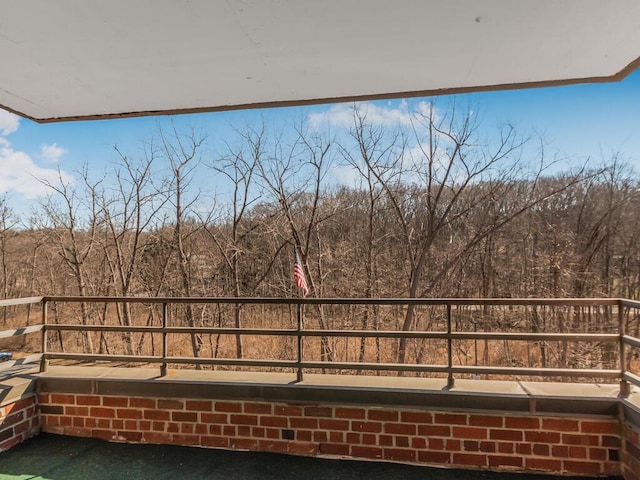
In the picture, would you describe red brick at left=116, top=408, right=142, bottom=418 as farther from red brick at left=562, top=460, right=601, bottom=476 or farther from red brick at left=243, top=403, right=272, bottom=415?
red brick at left=562, top=460, right=601, bottom=476

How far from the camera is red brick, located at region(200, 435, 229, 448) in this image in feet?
8.27

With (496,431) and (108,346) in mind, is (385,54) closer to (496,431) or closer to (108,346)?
(496,431)

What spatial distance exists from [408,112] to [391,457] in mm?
8592

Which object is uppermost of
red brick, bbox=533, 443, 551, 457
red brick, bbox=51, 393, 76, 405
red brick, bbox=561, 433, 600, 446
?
A: red brick, bbox=51, 393, 76, 405

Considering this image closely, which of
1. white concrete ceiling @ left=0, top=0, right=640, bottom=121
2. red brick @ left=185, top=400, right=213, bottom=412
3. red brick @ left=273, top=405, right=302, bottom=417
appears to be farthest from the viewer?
red brick @ left=185, top=400, right=213, bottom=412

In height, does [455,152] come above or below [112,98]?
above

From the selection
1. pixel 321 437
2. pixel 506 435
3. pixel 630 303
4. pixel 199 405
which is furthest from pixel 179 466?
pixel 630 303

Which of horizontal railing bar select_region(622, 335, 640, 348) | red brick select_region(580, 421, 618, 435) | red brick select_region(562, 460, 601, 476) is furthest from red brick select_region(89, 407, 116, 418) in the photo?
horizontal railing bar select_region(622, 335, 640, 348)

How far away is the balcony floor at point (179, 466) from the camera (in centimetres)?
220

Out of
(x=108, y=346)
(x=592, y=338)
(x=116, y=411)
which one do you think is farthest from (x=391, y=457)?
(x=108, y=346)

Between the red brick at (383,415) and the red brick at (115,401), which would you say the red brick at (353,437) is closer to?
the red brick at (383,415)

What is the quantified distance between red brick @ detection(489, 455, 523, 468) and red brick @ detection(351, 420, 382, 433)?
0.70 m

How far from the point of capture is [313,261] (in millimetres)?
10930

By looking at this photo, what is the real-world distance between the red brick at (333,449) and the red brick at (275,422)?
281mm
